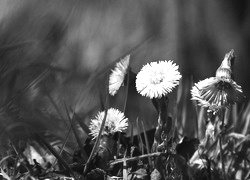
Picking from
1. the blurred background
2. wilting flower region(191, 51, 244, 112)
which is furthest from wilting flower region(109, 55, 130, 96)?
wilting flower region(191, 51, 244, 112)

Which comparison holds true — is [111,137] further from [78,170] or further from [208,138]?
[208,138]

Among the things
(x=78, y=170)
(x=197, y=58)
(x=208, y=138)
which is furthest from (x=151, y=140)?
(x=197, y=58)

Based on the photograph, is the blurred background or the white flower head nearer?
the blurred background

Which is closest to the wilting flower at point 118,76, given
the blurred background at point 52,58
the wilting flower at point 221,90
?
the blurred background at point 52,58

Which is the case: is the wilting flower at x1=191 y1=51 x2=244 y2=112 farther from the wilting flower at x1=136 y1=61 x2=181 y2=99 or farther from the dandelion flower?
the dandelion flower

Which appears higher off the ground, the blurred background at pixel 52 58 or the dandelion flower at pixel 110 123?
the blurred background at pixel 52 58

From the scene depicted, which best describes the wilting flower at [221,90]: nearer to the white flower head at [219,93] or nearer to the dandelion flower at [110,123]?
the white flower head at [219,93]
